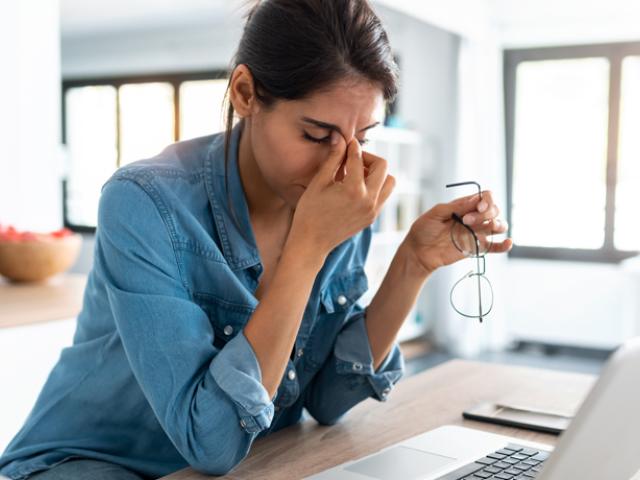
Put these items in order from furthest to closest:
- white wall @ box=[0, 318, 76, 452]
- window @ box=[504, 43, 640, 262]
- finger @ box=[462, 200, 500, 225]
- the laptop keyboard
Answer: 1. window @ box=[504, 43, 640, 262]
2. white wall @ box=[0, 318, 76, 452]
3. finger @ box=[462, 200, 500, 225]
4. the laptop keyboard

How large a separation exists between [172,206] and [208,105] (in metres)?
5.60

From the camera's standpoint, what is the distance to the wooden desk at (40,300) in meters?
1.98

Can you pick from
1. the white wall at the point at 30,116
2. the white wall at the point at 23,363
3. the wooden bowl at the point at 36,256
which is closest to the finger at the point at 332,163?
the white wall at the point at 23,363

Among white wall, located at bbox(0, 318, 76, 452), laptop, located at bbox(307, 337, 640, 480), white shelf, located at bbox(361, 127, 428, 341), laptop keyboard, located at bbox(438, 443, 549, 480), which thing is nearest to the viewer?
laptop, located at bbox(307, 337, 640, 480)

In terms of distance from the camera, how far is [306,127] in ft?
3.50

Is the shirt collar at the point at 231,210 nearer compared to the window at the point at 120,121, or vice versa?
the shirt collar at the point at 231,210

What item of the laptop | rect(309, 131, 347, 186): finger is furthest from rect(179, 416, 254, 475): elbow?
rect(309, 131, 347, 186): finger

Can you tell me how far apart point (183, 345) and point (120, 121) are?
20.9ft

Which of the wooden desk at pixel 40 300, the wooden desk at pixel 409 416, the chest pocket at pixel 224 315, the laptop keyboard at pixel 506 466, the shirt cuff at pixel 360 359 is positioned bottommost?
the wooden desk at pixel 409 416

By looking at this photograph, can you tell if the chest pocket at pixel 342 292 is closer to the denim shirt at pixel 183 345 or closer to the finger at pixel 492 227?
the denim shirt at pixel 183 345

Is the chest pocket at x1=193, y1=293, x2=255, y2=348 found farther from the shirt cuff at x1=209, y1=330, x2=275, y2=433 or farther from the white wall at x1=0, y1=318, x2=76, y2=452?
the white wall at x1=0, y1=318, x2=76, y2=452

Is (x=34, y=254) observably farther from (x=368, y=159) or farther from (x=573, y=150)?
(x=573, y=150)

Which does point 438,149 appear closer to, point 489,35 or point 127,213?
point 489,35

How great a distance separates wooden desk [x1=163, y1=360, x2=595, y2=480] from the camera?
101cm
